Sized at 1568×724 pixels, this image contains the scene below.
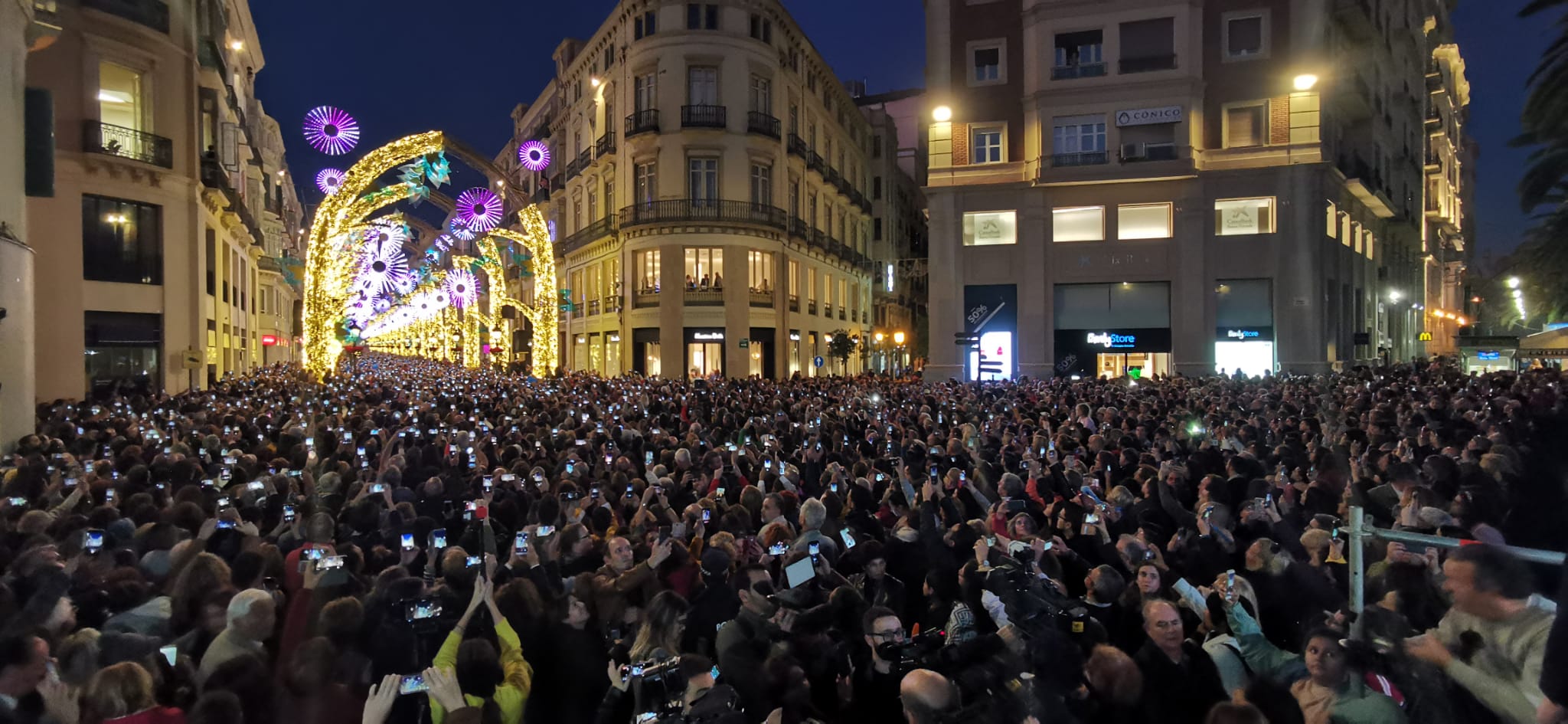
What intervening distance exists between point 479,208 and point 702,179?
11679 millimetres

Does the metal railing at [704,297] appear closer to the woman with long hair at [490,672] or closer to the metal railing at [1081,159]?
the metal railing at [1081,159]

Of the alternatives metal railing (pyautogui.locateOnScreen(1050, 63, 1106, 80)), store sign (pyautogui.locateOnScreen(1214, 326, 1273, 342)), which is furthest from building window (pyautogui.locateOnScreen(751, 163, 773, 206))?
store sign (pyautogui.locateOnScreen(1214, 326, 1273, 342))

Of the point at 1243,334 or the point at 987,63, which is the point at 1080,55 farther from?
the point at 1243,334

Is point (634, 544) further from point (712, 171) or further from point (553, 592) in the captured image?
point (712, 171)

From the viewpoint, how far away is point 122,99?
2517 cm

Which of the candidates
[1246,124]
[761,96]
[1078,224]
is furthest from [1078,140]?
[761,96]

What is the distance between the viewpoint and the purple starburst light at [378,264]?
1697 inches

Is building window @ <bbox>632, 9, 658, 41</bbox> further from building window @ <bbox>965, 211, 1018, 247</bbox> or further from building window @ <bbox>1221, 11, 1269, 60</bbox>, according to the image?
building window @ <bbox>1221, 11, 1269, 60</bbox>

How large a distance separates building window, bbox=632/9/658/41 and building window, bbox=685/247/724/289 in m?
9.93

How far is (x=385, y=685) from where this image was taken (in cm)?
396

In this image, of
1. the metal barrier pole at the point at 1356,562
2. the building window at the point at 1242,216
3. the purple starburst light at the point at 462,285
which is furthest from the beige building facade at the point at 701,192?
the metal barrier pole at the point at 1356,562

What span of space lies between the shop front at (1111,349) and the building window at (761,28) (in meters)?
19.2

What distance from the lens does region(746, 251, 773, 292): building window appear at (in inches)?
1703

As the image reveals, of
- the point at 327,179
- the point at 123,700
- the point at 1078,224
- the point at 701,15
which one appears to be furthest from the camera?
the point at 701,15
